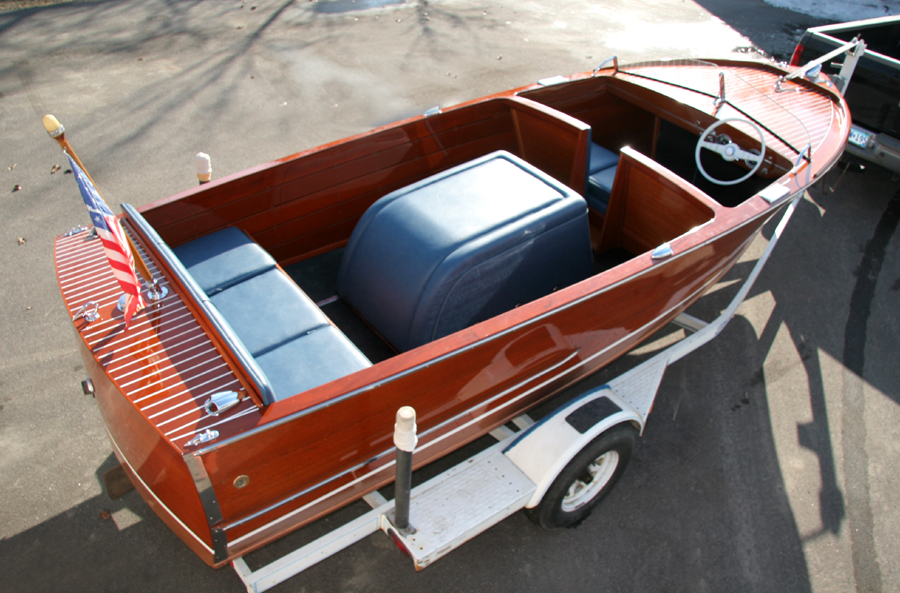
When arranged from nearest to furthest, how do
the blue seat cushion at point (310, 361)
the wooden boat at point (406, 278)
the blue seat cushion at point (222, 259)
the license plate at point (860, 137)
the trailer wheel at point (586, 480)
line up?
the wooden boat at point (406, 278)
the blue seat cushion at point (310, 361)
the trailer wheel at point (586, 480)
the blue seat cushion at point (222, 259)
the license plate at point (860, 137)

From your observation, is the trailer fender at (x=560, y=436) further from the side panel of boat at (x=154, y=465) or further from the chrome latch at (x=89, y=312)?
the chrome latch at (x=89, y=312)

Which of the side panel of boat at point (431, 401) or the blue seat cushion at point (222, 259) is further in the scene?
the blue seat cushion at point (222, 259)

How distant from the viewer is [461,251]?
2.60 m

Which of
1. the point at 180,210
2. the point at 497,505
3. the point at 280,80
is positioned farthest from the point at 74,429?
the point at 280,80

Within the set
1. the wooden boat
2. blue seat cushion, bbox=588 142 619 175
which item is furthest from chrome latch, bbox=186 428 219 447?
blue seat cushion, bbox=588 142 619 175

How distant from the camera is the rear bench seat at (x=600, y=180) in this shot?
3.81 metres

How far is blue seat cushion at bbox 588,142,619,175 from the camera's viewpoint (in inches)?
157

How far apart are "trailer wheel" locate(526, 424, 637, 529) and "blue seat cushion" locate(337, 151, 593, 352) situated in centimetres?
76

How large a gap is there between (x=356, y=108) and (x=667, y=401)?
4.50 metres

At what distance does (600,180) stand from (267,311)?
2.30 m

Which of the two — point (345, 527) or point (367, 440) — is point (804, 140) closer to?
point (367, 440)

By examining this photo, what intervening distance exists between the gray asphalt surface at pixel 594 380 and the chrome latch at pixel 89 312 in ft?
3.87

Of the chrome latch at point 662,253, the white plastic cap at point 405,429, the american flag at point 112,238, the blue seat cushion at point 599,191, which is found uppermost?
the american flag at point 112,238

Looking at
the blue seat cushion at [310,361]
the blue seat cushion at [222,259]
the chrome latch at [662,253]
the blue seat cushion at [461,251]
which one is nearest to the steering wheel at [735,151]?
the chrome latch at [662,253]
